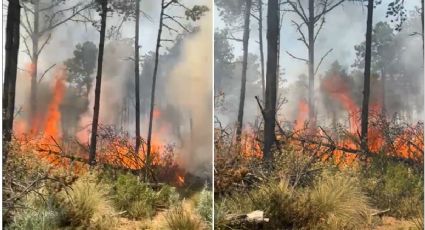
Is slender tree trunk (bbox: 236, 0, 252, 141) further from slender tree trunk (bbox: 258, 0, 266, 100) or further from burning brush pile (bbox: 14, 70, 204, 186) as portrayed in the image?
burning brush pile (bbox: 14, 70, 204, 186)

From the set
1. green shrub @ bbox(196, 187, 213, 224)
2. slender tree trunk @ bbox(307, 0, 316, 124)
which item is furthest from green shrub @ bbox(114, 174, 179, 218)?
slender tree trunk @ bbox(307, 0, 316, 124)

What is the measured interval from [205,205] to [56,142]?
3.13 ft

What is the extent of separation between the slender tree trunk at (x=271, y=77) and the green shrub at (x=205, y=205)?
0.42m

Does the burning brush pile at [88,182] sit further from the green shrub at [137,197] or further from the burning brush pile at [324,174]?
the burning brush pile at [324,174]

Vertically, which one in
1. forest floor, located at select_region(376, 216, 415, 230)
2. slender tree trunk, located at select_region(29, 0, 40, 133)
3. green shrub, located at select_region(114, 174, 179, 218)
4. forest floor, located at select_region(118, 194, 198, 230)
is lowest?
forest floor, located at select_region(118, 194, 198, 230)

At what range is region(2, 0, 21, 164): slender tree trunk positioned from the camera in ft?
12.0

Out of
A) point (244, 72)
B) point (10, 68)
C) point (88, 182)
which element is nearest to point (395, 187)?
point (244, 72)

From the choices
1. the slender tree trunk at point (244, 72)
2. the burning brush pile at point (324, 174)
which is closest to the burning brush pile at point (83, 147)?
the burning brush pile at point (324, 174)

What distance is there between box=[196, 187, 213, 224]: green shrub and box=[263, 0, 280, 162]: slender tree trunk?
0.42 metres

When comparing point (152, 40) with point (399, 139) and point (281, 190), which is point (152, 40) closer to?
point (281, 190)

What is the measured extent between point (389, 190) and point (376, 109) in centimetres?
48

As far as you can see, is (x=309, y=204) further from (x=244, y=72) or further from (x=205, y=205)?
(x=244, y=72)

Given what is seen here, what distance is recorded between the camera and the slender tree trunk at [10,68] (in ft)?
12.0

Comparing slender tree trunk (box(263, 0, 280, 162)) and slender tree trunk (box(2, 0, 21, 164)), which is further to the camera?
slender tree trunk (box(263, 0, 280, 162))
